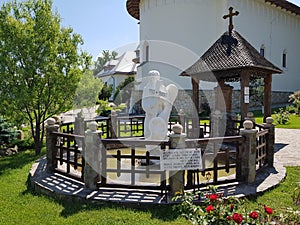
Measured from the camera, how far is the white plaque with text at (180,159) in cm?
438

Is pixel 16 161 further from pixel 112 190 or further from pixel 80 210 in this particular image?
pixel 80 210

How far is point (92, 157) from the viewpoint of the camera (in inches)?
190

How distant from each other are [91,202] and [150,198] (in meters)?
0.96

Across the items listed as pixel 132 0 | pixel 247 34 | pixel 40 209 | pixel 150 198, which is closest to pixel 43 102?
pixel 40 209

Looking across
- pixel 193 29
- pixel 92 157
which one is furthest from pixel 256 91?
pixel 92 157

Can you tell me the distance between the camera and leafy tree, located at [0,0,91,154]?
7730 mm

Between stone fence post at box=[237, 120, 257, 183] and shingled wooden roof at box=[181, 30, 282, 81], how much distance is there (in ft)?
12.1

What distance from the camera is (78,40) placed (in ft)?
28.7

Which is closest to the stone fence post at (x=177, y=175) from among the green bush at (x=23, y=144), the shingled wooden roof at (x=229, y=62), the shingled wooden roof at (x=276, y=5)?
the shingled wooden roof at (x=229, y=62)

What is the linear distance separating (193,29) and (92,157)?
18.1 m

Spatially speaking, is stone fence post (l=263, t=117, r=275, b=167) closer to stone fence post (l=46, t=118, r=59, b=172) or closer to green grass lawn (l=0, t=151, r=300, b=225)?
green grass lawn (l=0, t=151, r=300, b=225)

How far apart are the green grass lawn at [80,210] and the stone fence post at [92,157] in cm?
49

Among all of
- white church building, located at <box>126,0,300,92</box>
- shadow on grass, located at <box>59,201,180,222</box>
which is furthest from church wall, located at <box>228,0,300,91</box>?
shadow on grass, located at <box>59,201,180,222</box>

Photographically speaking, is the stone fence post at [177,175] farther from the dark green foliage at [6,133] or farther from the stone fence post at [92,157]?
the dark green foliage at [6,133]
